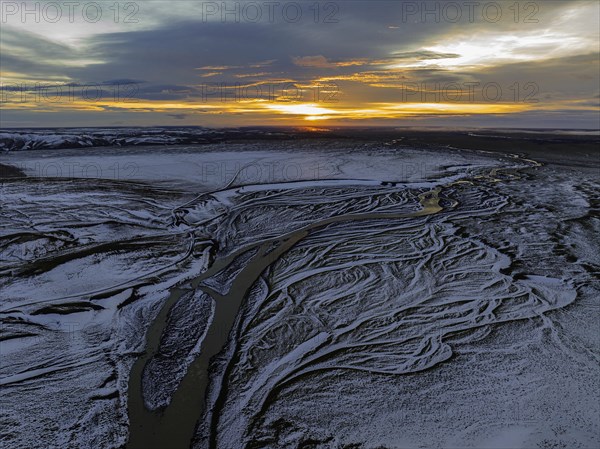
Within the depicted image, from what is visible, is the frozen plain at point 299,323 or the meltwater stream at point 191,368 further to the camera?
the frozen plain at point 299,323

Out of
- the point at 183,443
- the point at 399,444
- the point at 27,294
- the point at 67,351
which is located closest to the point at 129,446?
the point at 183,443

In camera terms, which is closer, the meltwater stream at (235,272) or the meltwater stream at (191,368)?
the meltwater stream at (191,368)

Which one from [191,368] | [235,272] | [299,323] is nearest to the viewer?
[191,368]

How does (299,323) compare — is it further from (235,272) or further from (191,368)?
(235,272)

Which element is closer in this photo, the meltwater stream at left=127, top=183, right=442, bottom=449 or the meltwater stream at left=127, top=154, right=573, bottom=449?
the meltwater stream at left=127, top=183, right=442, bottom=449

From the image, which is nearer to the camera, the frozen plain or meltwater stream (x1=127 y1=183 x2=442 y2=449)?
meltwater stream (x1=127 y1=183 x2=442 y2=449)

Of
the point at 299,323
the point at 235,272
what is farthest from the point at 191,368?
the point at 235,272

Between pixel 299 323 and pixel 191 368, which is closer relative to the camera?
pixel 191 368

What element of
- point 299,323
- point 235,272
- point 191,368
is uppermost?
point 235,272
